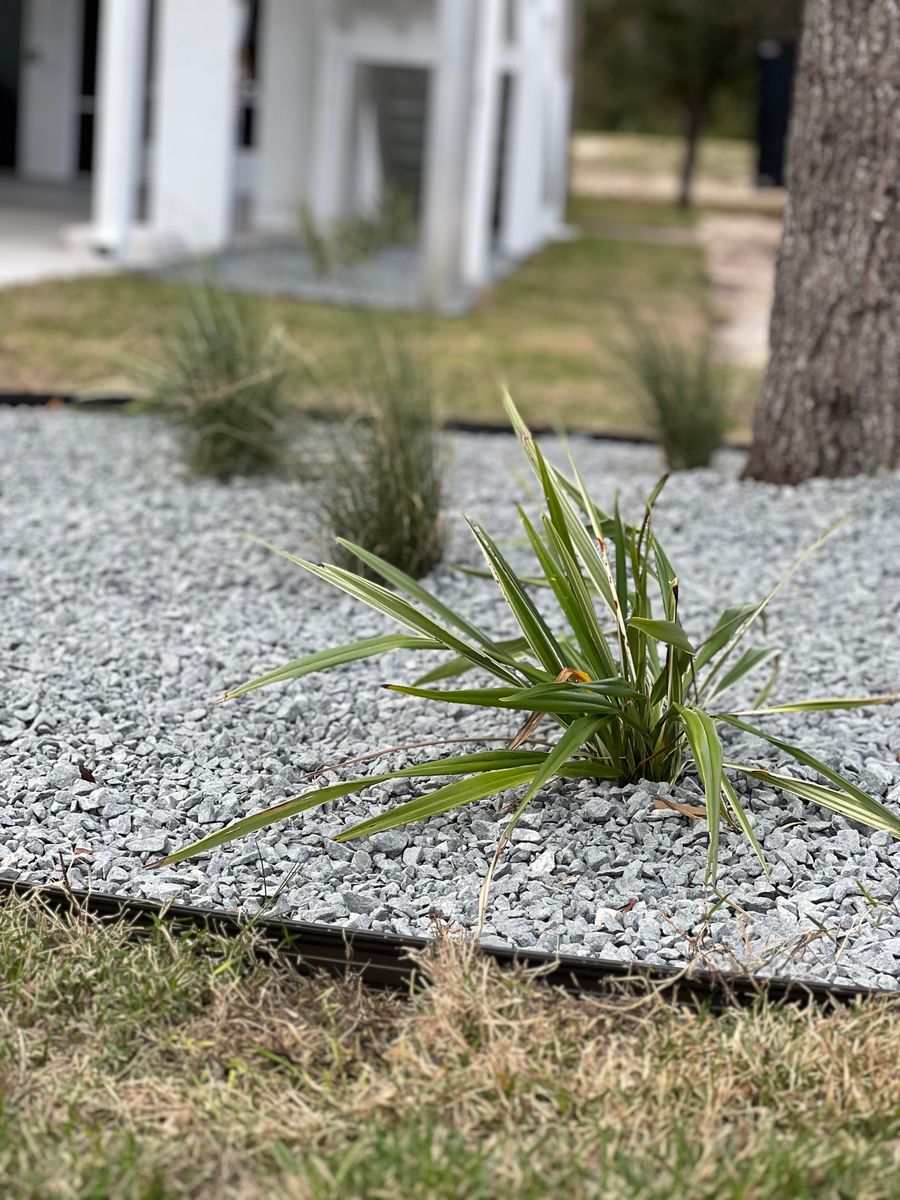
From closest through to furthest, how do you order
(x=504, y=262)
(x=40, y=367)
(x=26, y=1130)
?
(x=26, y=1130)
(x=40, y=367)
(x=504, y=262)

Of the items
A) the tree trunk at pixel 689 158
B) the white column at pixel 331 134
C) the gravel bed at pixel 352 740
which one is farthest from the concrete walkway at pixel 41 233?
the tree trunk at pixel 689 158

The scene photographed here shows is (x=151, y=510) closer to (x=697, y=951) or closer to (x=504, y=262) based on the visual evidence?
(x=697, y=951)

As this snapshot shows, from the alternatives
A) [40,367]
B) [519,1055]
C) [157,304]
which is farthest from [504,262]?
[519,1055]

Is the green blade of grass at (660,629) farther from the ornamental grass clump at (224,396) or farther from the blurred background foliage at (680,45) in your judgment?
the blurred background foliage at (680,45)

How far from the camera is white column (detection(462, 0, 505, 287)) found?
8.02 meters

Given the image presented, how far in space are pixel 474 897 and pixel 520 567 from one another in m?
1.43

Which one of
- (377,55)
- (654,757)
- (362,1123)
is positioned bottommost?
(362,1123)

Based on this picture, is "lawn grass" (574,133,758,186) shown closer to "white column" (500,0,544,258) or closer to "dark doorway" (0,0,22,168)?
"white column" (500,0,544,258)

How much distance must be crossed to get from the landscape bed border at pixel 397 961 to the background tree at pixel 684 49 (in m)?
18.5

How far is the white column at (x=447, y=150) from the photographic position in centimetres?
770

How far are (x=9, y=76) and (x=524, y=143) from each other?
5.42 meters

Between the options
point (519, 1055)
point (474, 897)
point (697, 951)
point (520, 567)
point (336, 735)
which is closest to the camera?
point (519, 1055)

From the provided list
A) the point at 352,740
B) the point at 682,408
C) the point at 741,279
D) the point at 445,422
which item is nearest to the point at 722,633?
the point at 352,740

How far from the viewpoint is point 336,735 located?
2.39 m
